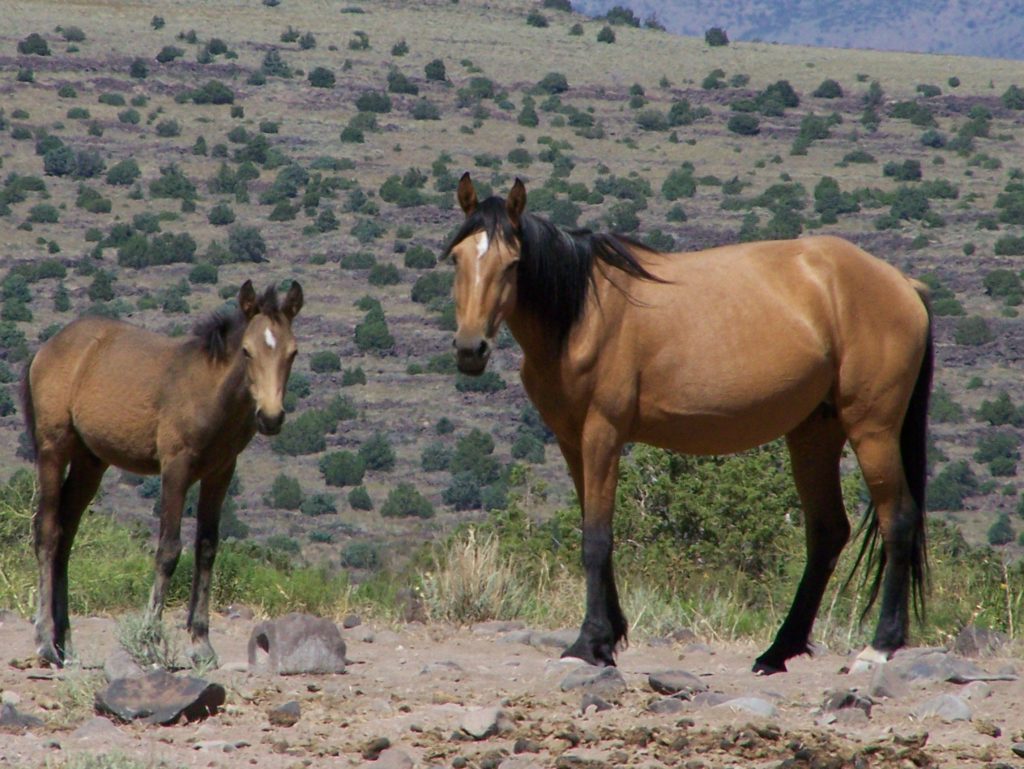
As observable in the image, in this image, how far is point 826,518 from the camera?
7.88 m

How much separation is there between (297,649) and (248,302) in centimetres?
168

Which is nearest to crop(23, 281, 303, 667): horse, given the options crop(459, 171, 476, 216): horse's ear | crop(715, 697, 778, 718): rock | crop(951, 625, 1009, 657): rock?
crop(459, 171, 476, 216): horse's ear

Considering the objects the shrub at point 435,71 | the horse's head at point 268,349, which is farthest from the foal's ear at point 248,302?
the shrub at point 435,71

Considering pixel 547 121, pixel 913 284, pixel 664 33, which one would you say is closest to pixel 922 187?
pixel 547 121

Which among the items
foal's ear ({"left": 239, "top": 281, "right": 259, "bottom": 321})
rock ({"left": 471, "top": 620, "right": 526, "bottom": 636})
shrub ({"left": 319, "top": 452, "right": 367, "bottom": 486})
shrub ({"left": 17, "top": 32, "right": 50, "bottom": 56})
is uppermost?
shrub ({"left": 17, "top": 32, "right": 50, "bottom": 56})

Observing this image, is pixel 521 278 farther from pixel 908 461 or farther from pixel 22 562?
pixel 22 562

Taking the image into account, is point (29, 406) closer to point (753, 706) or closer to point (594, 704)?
point (594, 704)

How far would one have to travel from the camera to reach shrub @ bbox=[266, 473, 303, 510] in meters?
32.2

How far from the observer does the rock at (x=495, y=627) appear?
28.5 feet

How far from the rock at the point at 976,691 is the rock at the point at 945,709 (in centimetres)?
18

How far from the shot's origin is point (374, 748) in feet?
18.3

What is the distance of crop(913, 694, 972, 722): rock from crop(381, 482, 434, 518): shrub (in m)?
26.6

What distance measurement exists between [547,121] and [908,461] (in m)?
68.3

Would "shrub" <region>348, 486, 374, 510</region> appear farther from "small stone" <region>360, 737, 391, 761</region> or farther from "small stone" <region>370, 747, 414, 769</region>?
"small stone" <region>370, 747, 414, 769</region>
